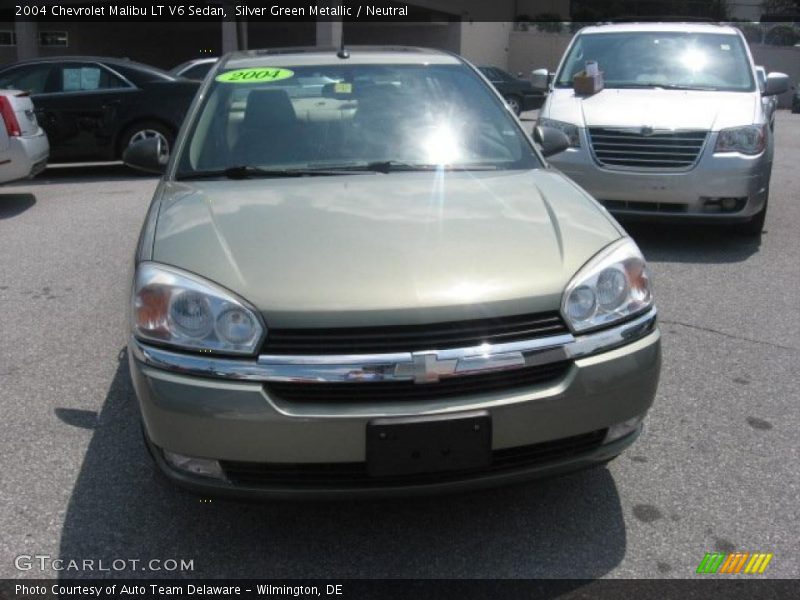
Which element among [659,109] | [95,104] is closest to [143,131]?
[95,104]

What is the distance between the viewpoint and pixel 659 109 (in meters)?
7.16

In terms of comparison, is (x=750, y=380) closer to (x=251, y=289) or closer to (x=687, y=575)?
(x=687, y=575)

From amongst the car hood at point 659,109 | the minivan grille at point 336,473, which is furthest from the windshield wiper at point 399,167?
the car hood at point 659,109

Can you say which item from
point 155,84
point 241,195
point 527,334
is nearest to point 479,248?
point 527,334

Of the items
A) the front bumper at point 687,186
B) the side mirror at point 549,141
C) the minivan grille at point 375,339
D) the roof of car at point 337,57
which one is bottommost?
the front bumper at point 687,186

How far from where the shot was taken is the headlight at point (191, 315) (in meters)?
2.64

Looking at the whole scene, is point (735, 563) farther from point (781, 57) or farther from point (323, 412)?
point (781, 57)

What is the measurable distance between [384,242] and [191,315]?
69cm

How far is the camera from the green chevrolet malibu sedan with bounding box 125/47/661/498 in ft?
8.46

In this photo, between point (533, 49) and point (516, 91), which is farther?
point (533, 49)

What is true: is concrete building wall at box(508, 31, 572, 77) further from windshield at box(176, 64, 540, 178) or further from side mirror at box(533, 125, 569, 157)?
windshield at box(176, 64, 540, 178)

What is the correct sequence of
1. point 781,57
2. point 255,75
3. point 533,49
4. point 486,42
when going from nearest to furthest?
point 255,75, point 486,42, point 533,49, point 781,57

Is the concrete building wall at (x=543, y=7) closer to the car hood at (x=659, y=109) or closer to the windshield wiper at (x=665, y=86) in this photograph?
the windshield wiper at (x=665, y=86)

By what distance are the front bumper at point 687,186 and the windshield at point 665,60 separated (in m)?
0.99
